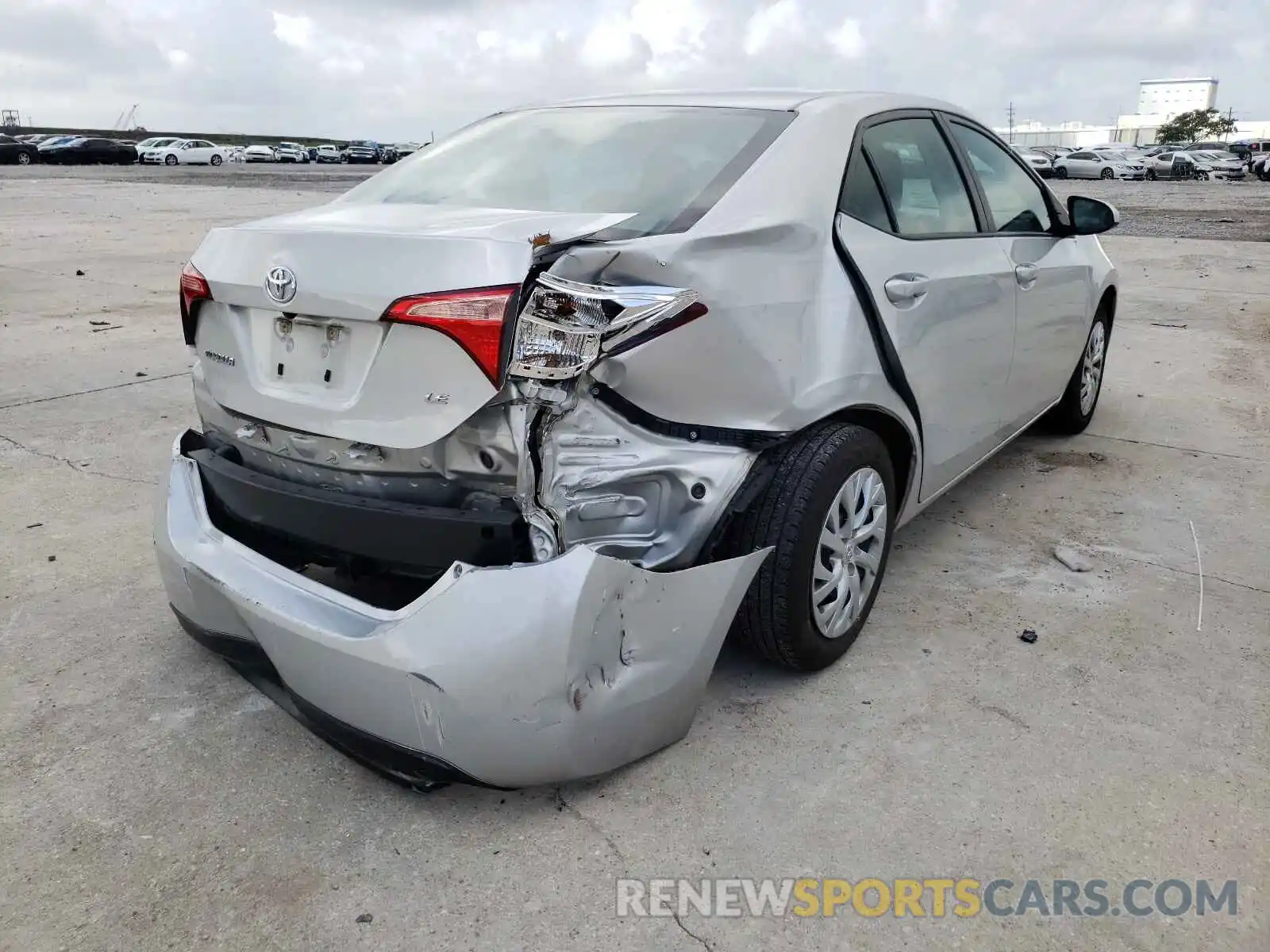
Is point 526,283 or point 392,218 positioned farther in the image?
point 392,218

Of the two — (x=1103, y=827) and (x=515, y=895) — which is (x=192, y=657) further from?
(x=1103, y=827)

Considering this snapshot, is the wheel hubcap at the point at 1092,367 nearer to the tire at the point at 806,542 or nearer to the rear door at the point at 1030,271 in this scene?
the rear door at the point at 1030,271

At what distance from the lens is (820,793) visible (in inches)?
93.3

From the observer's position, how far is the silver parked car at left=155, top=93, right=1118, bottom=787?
2125mm

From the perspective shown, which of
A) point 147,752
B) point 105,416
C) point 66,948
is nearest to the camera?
point 66,948

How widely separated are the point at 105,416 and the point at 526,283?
4.14 metres

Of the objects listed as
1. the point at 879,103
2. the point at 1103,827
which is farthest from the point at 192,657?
the point at 879,103

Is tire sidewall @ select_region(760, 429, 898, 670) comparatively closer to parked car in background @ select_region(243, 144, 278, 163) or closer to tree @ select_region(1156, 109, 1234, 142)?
parked car in background @ select_region(243, 144, 278, 163)

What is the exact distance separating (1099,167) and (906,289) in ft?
126

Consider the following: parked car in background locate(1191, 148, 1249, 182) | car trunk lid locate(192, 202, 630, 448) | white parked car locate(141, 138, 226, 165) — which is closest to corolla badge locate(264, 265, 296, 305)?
car trunk lid locate(192, 202, 630, 448)

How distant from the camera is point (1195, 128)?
8475 centimetres

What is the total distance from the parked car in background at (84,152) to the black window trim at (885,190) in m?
51.9

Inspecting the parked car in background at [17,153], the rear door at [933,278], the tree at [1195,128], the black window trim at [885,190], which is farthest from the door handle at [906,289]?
the tree at [1195,128]

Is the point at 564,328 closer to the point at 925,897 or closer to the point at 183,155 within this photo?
the point at 925,897
